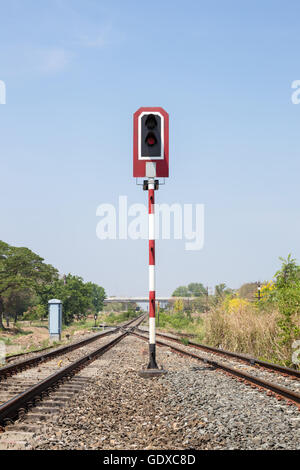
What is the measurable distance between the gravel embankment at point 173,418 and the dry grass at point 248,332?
3667mm

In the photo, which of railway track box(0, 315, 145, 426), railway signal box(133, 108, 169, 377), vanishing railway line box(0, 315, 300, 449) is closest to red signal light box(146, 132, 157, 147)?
railway signal box(133, 108, 169, 377)

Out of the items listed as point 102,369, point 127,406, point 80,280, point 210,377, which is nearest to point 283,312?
point 210,377

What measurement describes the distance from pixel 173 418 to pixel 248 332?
9179 millimetres

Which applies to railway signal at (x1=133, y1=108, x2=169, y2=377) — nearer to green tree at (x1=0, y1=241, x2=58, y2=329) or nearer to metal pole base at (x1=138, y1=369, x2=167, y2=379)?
metal pole base at (x1=138, y1=369, x2=167, y2=379)

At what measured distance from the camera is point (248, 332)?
584 inches

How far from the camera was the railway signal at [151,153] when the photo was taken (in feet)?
35.0

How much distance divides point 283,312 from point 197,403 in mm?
5393

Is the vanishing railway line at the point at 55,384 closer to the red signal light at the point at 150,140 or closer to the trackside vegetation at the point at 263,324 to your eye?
the trackside vegetation at the point at 263,324

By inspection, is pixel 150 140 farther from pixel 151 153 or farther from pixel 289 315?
pixel 289 315

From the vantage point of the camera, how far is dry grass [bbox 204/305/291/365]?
12.6m

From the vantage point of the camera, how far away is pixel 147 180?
1092 centimetres

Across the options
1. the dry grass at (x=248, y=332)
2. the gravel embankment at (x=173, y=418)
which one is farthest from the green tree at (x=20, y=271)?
the gravel embankment at (x=173, y=418)

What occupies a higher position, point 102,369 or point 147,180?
point 147,180

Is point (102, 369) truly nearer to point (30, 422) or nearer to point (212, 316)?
point (30, 422)
